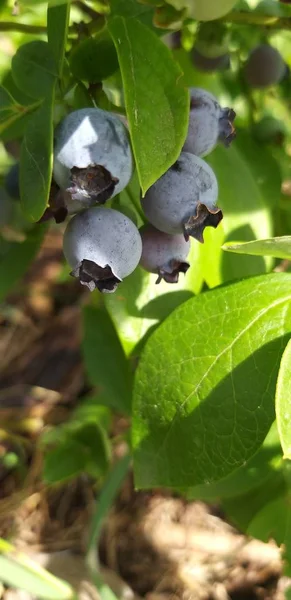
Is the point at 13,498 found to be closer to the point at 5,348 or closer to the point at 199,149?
the point at 5,348

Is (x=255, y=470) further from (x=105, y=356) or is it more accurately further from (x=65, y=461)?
(x=65, y=461)

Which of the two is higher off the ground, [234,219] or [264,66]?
[264,66]

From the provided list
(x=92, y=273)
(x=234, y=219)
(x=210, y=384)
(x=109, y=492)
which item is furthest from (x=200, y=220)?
(x=109, y=492)

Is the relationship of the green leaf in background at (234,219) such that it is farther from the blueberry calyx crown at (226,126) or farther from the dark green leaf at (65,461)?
the dark green leaf at (65,461)

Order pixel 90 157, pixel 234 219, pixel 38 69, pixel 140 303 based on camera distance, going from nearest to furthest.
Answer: pixel 90 157
pixel 38 69
pixel 140 303
pixel 234 219

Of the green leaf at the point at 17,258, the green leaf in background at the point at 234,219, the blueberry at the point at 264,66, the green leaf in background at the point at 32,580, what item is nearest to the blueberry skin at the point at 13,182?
the green leaf at the point at 17,258

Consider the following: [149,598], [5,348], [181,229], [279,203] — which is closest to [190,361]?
[181,229]
